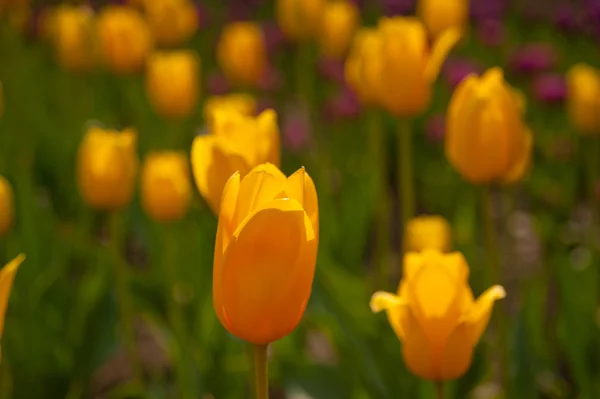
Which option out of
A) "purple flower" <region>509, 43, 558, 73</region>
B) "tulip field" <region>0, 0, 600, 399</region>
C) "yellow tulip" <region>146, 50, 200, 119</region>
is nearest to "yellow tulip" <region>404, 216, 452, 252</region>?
"tulip field" <region>0, 0, 600, 399</region>

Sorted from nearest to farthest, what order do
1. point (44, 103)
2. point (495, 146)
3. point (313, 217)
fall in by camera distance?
1. point (313, 217)
2. point (495, 146)
3. point (44, 103)

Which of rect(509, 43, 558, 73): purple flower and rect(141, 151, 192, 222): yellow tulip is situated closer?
rect(141, 151, 192, 222): yellow tulip

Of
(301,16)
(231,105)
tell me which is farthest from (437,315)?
(301,16)

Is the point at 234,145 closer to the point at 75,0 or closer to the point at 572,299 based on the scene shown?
the point at 572,299

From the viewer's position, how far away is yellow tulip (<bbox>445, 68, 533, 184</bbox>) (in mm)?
1010

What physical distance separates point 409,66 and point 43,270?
2.91 feet

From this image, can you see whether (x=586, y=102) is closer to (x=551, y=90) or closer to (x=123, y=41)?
(x=551, y=90)

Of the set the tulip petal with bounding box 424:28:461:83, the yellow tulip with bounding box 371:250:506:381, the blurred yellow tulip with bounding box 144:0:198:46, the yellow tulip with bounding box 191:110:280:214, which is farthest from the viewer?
the blurred yellow tulip with bounding box 144:0:198:46

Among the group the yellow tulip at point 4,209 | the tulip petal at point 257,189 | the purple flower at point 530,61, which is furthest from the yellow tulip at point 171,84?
the tulip petal at point 257,189

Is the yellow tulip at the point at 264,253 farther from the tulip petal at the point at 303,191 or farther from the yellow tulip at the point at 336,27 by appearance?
the yellow tulip at the point at 336,27

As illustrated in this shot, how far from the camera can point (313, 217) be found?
2.10ft

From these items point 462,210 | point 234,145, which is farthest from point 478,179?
point 462,210

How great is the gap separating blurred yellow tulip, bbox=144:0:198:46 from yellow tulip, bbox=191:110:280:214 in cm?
161

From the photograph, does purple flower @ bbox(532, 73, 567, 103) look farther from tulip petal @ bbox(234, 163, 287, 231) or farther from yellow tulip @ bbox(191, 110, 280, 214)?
tulip petal @ bbox(234, 163, 287, 231)
